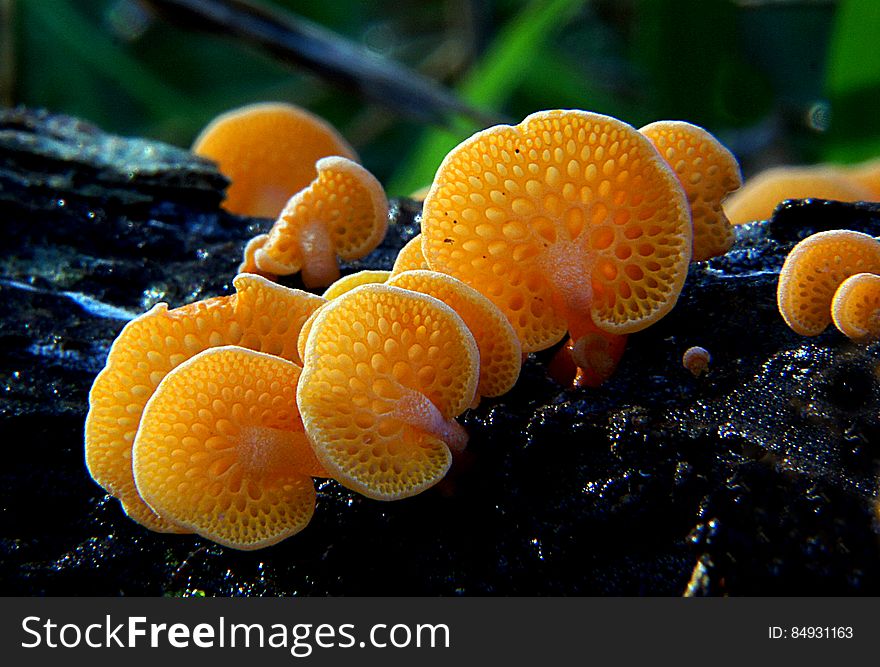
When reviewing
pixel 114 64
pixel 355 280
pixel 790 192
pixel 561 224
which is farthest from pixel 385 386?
pixel 114 64

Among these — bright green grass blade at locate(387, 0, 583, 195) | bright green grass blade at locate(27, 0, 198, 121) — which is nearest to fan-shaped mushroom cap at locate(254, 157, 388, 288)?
bright green grass blade at locate(387, 0, 583, 195)

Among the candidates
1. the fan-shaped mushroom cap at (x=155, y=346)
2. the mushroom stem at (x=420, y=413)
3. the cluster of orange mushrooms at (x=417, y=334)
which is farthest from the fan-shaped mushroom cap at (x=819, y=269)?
the fan-shaped mushroom cap at (x=155, y=346)

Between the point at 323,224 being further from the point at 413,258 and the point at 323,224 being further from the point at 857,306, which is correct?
the point at 857,306

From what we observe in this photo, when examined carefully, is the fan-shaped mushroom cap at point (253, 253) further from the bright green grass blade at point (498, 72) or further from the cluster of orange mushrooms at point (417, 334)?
the bright green grass blade at point (498, 72)

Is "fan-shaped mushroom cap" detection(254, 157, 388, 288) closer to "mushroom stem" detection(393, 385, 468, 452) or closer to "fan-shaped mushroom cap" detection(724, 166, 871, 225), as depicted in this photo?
"mushroom stem" detection(393, 385, 468, 452)
